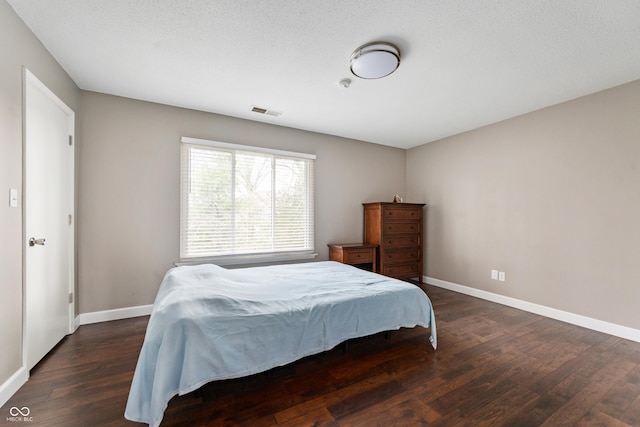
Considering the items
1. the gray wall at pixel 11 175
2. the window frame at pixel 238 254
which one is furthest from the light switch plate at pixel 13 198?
the window frame at pixel 238 254

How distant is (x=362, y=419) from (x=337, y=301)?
28.6 inches

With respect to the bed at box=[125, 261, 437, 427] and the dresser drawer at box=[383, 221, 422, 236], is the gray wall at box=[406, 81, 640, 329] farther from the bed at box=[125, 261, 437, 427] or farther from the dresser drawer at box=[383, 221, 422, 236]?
the bed at box=[125, 261, 437, 427]

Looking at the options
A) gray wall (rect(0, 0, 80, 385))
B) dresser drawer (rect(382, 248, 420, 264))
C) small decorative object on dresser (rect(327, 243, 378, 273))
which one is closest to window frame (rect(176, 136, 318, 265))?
small decorative object on dresser (rect(327, 243, 378, 273))

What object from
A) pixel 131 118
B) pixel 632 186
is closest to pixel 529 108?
pixel 632 186

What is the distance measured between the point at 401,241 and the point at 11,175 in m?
4.37

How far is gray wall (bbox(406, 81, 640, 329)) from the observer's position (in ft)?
8.41

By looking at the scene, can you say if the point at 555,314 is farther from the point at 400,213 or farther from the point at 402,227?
the point at 400,213

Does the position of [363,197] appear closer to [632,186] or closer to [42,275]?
[632,186]

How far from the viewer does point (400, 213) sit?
430cm

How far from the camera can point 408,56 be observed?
2.13 metres

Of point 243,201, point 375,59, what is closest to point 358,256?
point 243,201

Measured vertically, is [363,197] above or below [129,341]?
above

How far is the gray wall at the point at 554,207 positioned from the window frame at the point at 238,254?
2.28 m

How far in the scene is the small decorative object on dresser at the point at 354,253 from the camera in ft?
12.6
